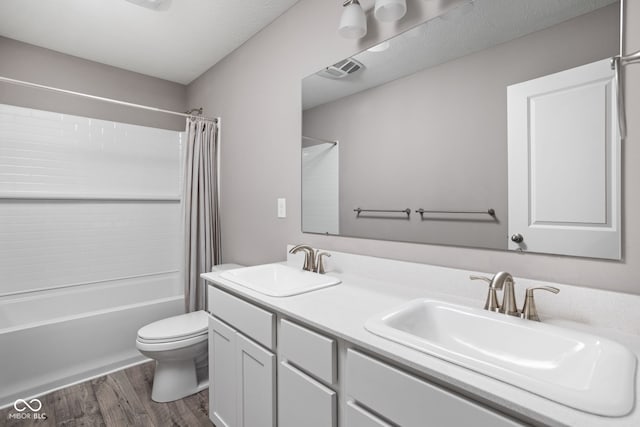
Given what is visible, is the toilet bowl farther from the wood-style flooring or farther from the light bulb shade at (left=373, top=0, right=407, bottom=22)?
the light bulb shade at (left=373, top=0, right=407, bottom=22)

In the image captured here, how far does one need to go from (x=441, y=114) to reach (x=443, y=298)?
0.73 m

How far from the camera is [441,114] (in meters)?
1.28

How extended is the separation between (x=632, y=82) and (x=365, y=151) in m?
0.94

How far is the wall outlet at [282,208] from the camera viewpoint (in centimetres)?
204

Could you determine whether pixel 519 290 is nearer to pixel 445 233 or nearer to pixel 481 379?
pixel 445 233

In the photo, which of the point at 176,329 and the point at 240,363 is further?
the point at 176,329

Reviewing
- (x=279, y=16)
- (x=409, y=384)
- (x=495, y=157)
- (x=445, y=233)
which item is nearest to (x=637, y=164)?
(x=495, y=157)

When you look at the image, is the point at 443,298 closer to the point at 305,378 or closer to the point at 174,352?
the point at 305,378

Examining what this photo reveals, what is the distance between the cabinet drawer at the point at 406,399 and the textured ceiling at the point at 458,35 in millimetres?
1160

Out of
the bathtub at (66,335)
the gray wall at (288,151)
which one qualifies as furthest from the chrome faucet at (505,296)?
the bathtub at (66,335)

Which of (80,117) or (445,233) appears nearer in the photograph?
(445,233)

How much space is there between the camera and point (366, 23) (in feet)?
4.90

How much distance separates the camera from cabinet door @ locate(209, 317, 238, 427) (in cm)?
143

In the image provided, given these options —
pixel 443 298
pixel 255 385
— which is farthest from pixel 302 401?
pixel 443 298
